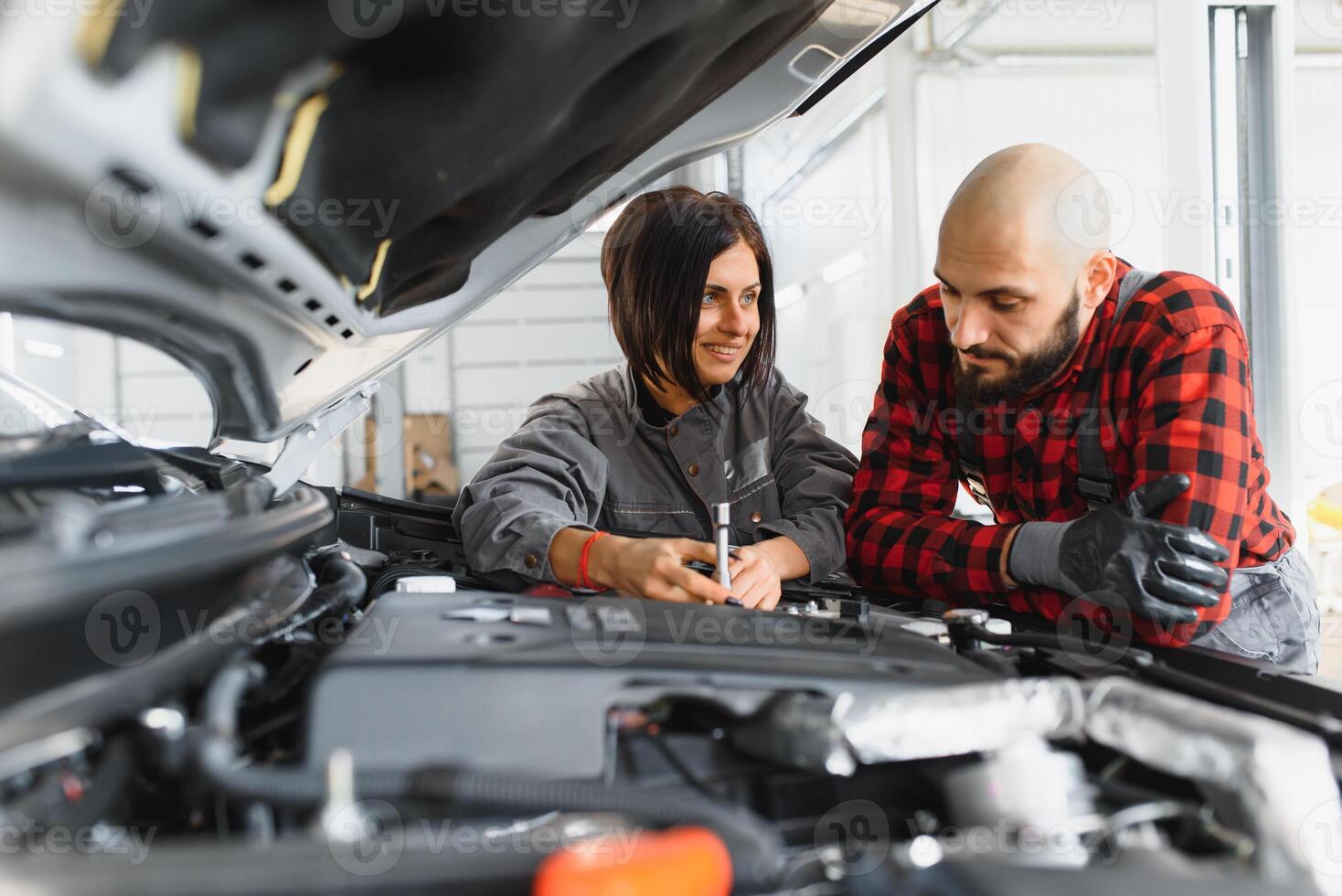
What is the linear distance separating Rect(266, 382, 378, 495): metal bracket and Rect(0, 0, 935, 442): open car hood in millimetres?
31

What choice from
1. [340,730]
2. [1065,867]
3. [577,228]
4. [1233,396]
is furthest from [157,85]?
[1233,396]

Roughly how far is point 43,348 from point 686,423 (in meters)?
5.08

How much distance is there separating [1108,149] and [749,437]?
3721 mm

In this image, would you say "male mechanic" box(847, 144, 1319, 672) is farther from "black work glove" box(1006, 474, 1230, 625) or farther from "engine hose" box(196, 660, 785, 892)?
"engine hose" box(196, 660, 785, 892)

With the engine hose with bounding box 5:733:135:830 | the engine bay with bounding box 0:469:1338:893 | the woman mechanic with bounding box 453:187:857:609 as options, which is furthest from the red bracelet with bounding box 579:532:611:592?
the engine hose with bounding box 5:733:135:830

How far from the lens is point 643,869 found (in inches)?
14.9

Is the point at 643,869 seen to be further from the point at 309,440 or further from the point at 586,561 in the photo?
the point at 586,561

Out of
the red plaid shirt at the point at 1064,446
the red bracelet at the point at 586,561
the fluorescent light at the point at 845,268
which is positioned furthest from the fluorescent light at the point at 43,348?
the red plaid shirt at the point at 1064,446

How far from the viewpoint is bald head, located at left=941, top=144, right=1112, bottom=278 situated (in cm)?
130

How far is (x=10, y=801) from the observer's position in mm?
461

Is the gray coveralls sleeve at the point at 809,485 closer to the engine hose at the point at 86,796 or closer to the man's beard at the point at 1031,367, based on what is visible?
the man's beard at the point at 1031,367

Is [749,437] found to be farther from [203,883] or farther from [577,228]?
[203,883]

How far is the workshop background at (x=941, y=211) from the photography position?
249 cm

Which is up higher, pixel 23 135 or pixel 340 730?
pixel 23 135
